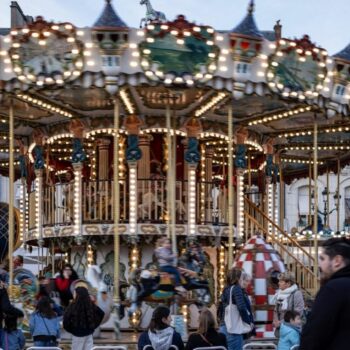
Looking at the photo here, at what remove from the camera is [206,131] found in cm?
2041

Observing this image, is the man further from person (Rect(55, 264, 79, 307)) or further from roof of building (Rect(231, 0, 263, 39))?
person (Rect(55, 264, 79, 307))

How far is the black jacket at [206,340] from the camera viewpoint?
10.8 meters

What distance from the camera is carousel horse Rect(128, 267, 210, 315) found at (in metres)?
15.7

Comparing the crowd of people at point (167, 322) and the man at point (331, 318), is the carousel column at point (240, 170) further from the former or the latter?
the man at point (331, 318)

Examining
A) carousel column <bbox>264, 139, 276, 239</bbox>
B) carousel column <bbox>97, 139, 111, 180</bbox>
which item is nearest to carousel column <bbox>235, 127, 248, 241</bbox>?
carousel column <bbox>264, 139, 276, 239</bbox>

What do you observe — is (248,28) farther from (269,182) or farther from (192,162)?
(269,182)

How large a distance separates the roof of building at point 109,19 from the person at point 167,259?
3.74 metres

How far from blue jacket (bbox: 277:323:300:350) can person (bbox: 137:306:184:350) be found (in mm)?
1243

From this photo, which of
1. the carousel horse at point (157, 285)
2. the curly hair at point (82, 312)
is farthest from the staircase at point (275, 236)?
the curly hair at point (82, 312)

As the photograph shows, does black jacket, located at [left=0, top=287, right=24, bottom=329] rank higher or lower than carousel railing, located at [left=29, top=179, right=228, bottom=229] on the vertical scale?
lower

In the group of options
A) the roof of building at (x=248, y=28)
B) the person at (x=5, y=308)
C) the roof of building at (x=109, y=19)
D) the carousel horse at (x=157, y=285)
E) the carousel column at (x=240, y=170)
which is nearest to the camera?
the person at (x=5, y=308)

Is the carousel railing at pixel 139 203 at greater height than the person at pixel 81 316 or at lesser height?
greater

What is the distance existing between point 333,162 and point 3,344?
17810 mm

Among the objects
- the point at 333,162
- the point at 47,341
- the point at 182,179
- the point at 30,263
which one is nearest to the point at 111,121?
the point at 182,179
